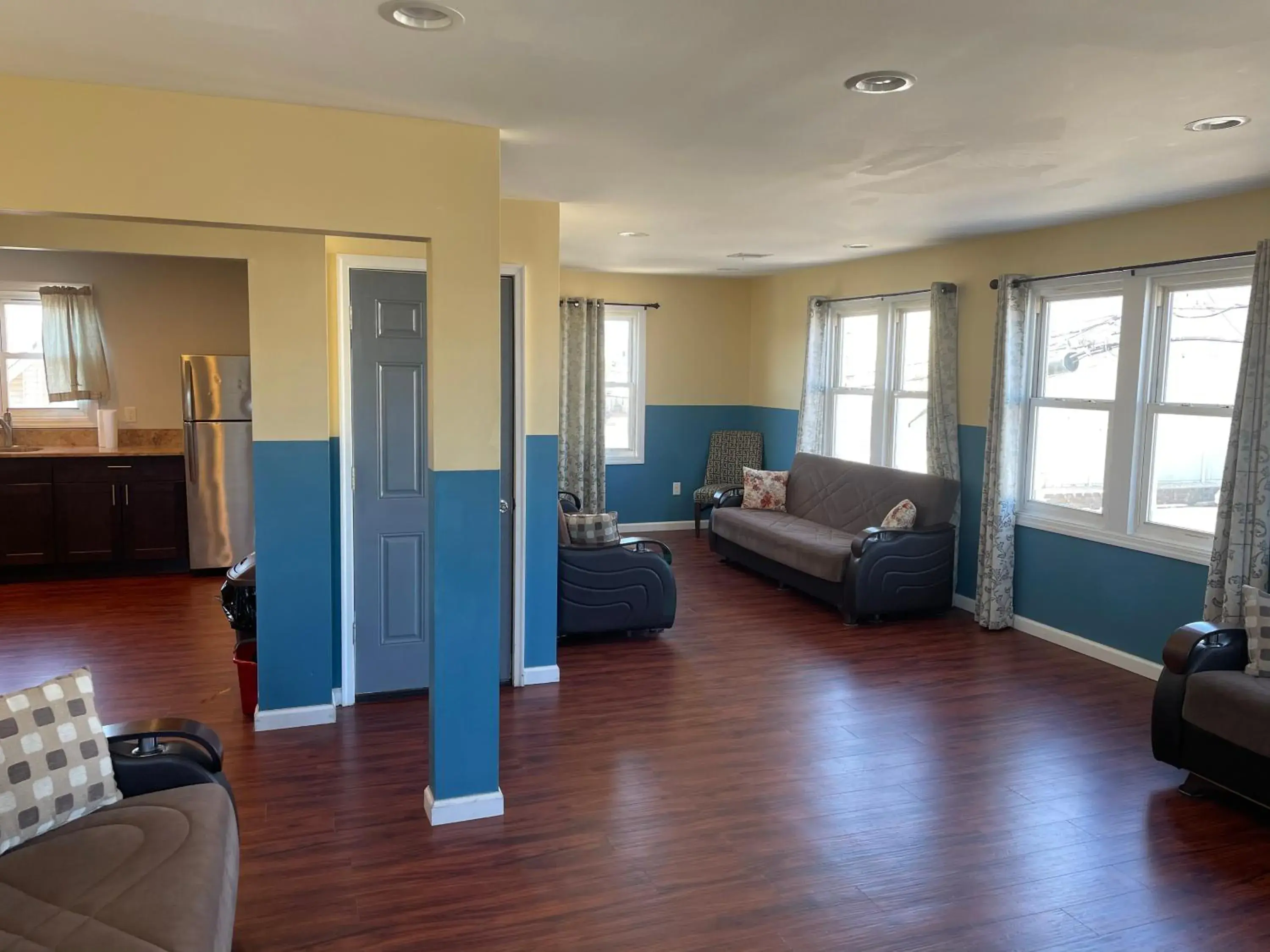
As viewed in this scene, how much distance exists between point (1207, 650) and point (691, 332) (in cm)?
604

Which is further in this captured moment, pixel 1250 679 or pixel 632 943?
pixel 1250 679

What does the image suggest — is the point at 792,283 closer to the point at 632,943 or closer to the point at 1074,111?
the point at 1074,111

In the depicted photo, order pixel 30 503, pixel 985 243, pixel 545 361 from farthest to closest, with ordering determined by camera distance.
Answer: pixel 30 503 → pixel 985 243 → pixel 545 361

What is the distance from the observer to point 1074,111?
9.50 feet

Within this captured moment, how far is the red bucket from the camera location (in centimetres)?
400

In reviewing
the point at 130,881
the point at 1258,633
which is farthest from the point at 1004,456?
the point at 130,881

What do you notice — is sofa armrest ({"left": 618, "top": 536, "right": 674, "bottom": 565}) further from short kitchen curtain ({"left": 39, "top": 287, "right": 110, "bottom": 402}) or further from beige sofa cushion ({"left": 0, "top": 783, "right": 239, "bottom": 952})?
short kitchen curtain ({"left": 39, "top": 287, "right": 110, "bottom": 402})

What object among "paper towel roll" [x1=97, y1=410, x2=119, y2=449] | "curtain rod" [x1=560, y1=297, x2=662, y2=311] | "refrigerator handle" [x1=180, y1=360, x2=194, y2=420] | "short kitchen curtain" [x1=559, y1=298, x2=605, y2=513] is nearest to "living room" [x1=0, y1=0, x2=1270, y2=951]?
"paper towel roll" [x1=97, y1=410, x2=119, y2=449]

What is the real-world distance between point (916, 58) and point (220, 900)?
2.74 m

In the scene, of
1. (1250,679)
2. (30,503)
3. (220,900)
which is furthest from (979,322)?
(30,503)

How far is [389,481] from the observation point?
424 centimetres

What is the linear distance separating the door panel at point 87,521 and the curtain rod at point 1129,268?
6.46 m

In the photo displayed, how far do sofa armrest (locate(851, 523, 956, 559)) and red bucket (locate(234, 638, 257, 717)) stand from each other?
3.62 m

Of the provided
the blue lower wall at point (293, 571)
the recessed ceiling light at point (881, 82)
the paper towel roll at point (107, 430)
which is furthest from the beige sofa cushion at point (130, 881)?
the paper towel roll at point (107, 430)
